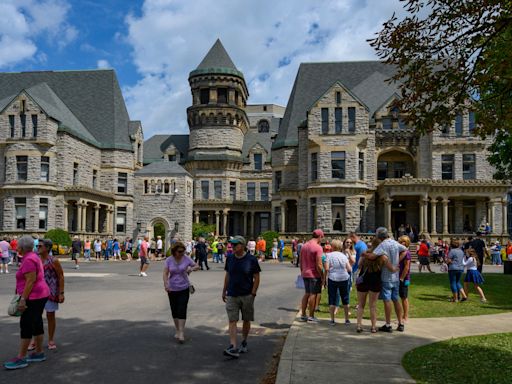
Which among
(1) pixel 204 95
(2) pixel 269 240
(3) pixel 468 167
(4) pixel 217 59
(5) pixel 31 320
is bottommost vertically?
(2) pixel 269 240

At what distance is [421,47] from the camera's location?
8.81 meters

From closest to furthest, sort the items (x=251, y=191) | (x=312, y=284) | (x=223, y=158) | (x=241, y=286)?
(x=241, y=286)
(x=312, y=284)
(x=223, y=158)
(x=251, y=191)

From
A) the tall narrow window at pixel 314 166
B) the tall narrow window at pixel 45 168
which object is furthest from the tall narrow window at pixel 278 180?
the tall narrow window at pixel 45 168

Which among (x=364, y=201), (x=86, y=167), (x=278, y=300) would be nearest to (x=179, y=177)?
(x=86, y=167)

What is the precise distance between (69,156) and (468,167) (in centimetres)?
3506

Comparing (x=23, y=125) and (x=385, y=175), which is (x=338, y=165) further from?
(x=23, y=125)

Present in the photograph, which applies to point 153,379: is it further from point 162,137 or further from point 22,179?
point 162,137

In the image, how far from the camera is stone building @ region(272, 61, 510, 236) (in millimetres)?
40844

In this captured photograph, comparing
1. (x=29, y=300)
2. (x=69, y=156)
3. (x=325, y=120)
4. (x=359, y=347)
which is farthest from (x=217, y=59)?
(x=29, y=300)

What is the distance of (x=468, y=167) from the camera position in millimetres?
43000

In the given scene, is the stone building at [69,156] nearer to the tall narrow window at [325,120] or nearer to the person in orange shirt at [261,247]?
the person in orange shirt at [261,247]

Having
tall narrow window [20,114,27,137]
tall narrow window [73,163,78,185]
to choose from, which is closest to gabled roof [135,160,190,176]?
tall narrow window [73,163,78,185]

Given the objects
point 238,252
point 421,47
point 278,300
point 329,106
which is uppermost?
point 329,106

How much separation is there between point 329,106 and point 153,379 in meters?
38.2
